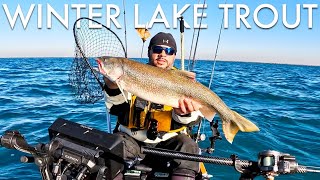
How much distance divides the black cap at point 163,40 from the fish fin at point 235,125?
1.60 metres

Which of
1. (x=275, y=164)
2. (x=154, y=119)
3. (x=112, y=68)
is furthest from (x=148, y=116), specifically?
(x=275, y=164)

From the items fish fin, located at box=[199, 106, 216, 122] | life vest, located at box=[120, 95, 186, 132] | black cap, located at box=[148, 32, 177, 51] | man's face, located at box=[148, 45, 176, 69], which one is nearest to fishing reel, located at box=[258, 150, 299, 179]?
fish fin, located at box=[199, 106, 216, 122]

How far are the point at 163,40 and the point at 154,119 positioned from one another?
1.34m

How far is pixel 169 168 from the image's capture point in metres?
4.73

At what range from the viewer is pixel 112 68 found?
15.0ft

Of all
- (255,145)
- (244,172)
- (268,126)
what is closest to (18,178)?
(244,172)

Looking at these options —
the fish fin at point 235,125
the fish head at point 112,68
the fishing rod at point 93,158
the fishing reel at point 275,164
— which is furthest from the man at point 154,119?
the fishing reel at point 275,164

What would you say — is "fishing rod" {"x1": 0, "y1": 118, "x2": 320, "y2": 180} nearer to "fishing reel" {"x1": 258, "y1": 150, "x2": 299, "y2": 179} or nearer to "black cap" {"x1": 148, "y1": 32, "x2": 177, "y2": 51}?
"fishing reel" {"x1": 258, "y1": 150, "x2": 299, "y2": 179}

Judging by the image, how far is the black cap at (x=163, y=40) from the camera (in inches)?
219

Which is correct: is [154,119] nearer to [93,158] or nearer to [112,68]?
[112,68]

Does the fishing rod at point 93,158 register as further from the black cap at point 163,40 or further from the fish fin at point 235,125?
the black cap at point 163,40

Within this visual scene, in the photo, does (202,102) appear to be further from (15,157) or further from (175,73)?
(15,157)

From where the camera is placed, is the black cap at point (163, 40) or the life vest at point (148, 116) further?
the black cap at point (163, 40)

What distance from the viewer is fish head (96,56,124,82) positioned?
4574 mm
